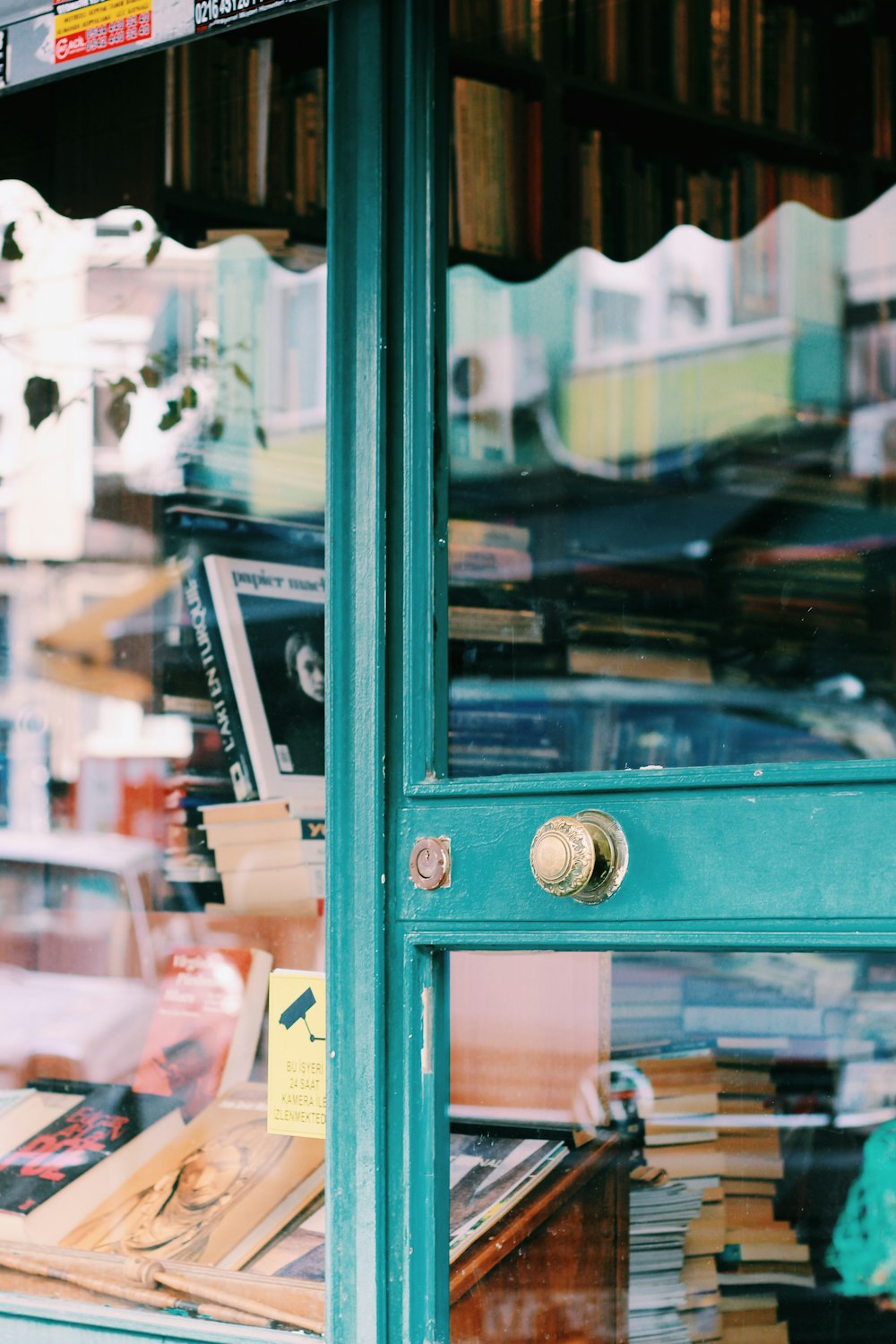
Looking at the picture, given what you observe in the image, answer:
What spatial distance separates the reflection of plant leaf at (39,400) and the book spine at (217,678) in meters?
0.38

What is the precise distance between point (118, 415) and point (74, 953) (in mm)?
814

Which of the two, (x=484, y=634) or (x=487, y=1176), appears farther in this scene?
(x=484, y=634)

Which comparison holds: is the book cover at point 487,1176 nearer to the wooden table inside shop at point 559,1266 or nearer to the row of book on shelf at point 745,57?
the wooden table inside shop at point 559,1266

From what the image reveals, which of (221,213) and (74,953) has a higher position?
(221,213)

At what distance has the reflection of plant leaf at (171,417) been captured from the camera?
2.28 m

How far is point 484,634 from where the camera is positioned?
1.69 m

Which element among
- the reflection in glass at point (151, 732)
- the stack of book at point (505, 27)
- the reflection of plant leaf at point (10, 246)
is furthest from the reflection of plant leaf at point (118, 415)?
the stack of book at point (505, 27)

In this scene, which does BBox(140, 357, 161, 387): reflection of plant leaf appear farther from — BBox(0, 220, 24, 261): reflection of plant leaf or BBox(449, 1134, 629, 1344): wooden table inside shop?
BBox(449, 1134, 629, 1344): wooden table inside shop

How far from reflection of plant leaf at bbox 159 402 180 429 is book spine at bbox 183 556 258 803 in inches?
9.4

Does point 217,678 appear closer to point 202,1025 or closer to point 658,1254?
point 202,1025

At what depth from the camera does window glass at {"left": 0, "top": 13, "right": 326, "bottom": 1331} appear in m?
1.89

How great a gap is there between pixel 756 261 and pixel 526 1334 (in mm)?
2075

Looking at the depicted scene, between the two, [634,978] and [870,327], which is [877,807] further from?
[870,327]

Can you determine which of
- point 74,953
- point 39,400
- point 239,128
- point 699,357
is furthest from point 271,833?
point 699,357
